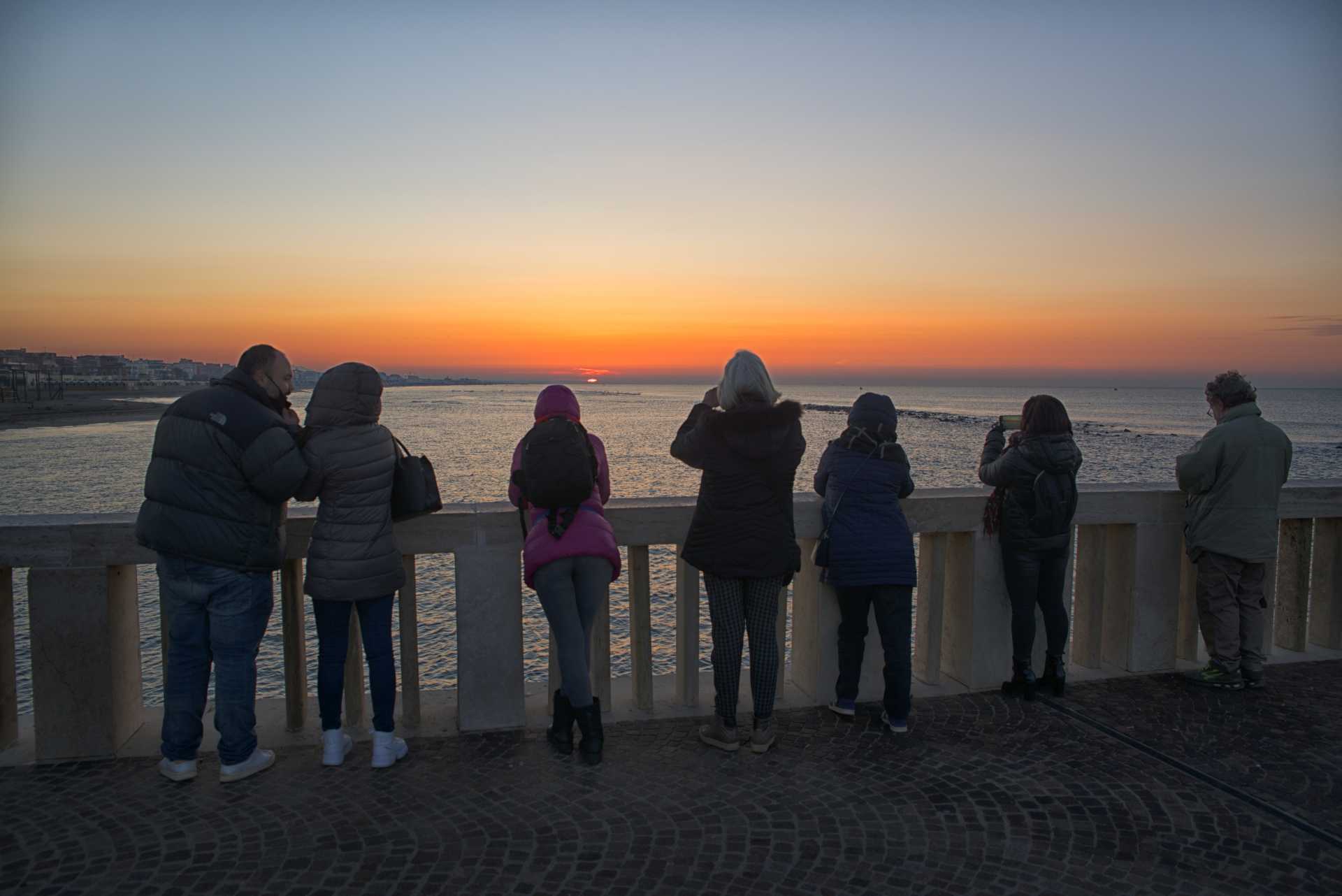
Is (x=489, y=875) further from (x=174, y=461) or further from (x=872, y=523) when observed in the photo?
(x=872, y=523)

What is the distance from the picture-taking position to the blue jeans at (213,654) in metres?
3.81

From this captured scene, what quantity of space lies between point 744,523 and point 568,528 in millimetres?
842

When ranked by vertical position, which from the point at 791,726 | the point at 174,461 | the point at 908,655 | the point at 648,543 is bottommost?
the point at 791,726

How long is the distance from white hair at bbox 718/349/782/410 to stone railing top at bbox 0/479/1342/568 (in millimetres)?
791

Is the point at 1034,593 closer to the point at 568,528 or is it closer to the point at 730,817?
the point at 730,817

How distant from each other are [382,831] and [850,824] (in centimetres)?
186

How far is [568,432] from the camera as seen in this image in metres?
4.02

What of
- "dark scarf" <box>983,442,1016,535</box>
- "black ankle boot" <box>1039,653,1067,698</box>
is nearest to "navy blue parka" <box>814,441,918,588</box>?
"dark scarf" <box>983,442,1016,535</box>

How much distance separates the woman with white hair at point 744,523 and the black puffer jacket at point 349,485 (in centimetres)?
143

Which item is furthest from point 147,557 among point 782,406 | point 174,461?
point 782,406

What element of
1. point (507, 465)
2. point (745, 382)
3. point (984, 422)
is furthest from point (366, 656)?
point (984, 422)

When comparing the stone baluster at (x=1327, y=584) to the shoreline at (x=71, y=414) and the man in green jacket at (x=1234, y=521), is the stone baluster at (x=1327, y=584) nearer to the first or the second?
the man in green jacket at (x=1234, y=521)

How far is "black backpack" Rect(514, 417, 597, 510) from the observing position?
3930 mm

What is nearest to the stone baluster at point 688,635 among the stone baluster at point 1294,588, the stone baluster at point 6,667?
the stone baluster at point 6,667
